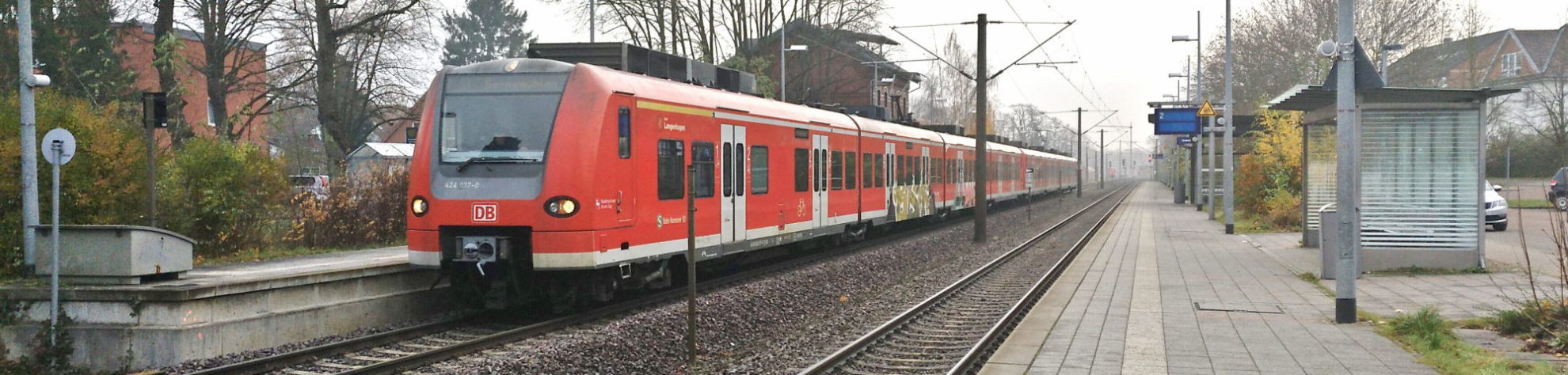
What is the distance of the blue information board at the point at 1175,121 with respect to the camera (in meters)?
36.9

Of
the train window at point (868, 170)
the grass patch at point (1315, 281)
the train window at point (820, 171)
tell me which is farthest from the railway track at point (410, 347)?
the train window at point (868, 170)

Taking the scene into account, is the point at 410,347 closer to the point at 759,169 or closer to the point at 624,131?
the point at 624,131

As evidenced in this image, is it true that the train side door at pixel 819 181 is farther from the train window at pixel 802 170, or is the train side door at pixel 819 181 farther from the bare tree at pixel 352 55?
the bare tree at pixel 352 55

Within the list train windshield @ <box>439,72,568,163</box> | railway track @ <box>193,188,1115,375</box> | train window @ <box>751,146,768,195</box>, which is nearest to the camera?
railway track @ <box>193,188,1115,375</box>

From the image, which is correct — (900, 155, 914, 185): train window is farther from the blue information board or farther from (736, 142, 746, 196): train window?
the blue information board

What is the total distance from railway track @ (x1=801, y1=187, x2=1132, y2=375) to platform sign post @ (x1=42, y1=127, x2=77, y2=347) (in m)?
5.85

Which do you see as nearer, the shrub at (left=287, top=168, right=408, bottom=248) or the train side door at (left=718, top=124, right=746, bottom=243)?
the train side door at (left=718, top=124, right=746, bottom=243)

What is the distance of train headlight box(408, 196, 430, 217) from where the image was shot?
11328 mm

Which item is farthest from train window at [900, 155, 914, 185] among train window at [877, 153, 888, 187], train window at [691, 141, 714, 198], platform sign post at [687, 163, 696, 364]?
platform sign post at [687, 163, 696, 364]

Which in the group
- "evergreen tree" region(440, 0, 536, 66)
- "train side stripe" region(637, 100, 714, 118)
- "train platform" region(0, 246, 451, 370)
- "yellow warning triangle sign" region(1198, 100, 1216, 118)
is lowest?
"train platform" region(0, 246, 451, 370)

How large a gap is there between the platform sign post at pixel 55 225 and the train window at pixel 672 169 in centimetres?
529

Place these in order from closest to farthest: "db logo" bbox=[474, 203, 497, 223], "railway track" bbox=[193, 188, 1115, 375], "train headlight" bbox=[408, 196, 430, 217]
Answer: "railway track" bbox=[193, 188, 1115, 375] < "db logo" bbox=[474, 203, 497, 223] < "train headlight" bbox=[408, 196, 430, 217]

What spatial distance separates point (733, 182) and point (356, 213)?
7693 mm

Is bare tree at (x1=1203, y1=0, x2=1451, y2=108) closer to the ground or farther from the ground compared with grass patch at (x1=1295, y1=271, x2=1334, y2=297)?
farther from the ground
